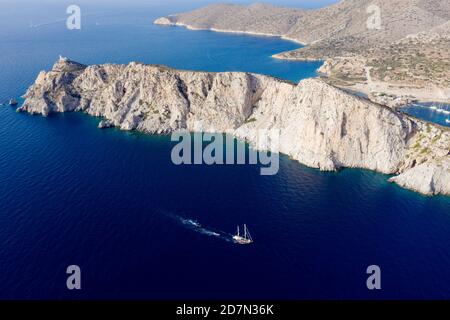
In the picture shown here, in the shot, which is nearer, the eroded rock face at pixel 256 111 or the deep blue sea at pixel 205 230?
the deep blue sea at pixel 205 230

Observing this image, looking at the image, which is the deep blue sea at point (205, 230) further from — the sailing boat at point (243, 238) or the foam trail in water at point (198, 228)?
the sailing boat at point (243, 238)

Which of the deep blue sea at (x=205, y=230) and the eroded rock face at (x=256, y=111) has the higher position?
the eroded rock face at (x=256, y=111)

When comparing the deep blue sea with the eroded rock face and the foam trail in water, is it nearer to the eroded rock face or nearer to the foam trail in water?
the foam trail in water

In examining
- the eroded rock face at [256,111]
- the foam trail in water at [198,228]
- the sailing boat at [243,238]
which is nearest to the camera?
the sailing boat at [243,238]

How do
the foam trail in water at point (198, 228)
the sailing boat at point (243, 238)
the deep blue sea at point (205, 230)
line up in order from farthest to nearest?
the foam trail in water at point (198, 228), the sailing boat at point (243, 238), the deep blue sea at point (205, 230)

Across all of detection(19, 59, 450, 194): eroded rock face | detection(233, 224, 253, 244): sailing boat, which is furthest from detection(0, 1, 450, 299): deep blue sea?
detection(19, 59, 450, 194): eroded rock face

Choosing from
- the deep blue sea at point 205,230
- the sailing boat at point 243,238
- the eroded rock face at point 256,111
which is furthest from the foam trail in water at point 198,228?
the eroded rock face at point 256,111
